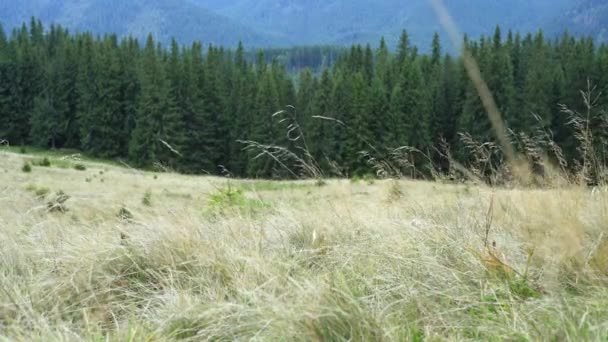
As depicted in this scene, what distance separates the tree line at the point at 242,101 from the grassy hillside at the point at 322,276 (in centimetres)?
4368

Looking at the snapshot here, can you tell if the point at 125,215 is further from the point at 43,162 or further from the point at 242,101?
the point at 242,101

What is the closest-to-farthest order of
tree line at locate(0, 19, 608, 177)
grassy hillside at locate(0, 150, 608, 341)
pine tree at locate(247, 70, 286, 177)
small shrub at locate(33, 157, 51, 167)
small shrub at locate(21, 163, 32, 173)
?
grassy hillside at locate(0, 150, 608, 341) → small shrub at locate(21, 163, 32, 173) → small shrub at locate(33, 157, 51, 167) → tree line at locate(0, 19, 608, 177) → pine tree at locate(247, 70, 286, 177)

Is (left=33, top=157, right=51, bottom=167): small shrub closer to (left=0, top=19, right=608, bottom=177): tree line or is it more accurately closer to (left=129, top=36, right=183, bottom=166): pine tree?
(left=0, top=19, right=608, bottom=177): tree line

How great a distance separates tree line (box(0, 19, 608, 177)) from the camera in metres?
51.9

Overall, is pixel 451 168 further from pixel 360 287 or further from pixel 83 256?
pixel 83 256

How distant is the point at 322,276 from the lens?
2889 mm

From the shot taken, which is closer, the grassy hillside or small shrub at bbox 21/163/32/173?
the grassy hillside

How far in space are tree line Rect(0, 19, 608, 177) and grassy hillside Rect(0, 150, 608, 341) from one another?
A: 4368cm

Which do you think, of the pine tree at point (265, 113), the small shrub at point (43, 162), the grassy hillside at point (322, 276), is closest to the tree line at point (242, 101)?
the pine tree at point (265, 113)

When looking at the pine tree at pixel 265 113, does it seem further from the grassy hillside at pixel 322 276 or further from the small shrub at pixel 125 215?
the grassy hillside at pixel 322 276

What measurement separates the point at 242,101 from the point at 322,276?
57700mm

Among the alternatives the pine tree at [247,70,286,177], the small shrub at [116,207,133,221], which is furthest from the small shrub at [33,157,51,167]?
the pine tree at [247,70,286,177]

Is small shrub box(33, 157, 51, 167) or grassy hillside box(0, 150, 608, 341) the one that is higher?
grassy hillside box(0, 150, 608, 341)

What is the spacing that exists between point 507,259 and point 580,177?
5.72 feet
